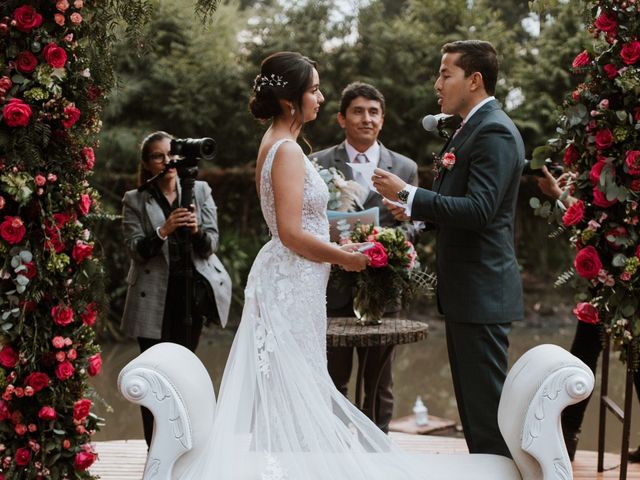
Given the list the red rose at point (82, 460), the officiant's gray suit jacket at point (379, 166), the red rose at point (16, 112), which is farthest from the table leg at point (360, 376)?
the red rose at point (16, 112)

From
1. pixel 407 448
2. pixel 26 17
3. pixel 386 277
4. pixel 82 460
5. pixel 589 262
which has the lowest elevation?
pixel 407 448

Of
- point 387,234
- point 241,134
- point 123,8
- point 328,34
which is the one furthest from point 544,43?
point 123,8

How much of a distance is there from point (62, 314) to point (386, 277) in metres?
1.70

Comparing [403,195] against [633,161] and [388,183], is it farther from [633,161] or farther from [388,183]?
[633,161]

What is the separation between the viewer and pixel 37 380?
3.18 metres

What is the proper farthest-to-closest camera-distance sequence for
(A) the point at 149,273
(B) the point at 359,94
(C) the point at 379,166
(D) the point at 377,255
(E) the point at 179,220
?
(C) the point at 379,166 → (B) the point at 359,94 → (A) the point at 149,273 → (E) the point at 179,220 → (D) the point at 377,255

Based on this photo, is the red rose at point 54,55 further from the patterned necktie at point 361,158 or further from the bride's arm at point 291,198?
the patterned necktie at point 361,158

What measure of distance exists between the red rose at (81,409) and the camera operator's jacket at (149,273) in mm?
1352

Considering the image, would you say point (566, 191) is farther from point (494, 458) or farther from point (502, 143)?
point (494, 458)

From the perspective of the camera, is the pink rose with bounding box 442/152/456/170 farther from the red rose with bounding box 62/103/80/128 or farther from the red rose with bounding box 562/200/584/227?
the red rose with bounding box 62/103/80/128

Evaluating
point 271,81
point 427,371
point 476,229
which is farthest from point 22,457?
point 427,371

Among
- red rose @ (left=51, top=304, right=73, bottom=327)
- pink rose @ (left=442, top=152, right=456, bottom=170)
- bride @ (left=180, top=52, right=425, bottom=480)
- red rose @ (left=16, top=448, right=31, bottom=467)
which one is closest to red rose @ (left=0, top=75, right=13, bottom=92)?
red rose @ (left=51, top=304, right=73, bottom=327)

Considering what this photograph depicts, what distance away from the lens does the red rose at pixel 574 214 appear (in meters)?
3.60

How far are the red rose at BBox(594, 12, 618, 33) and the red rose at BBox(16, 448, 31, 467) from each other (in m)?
2.71
